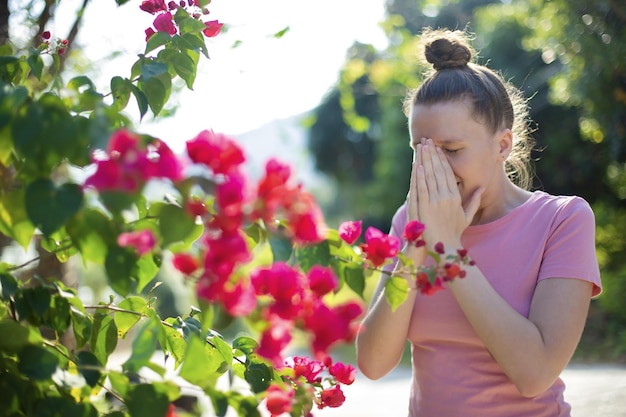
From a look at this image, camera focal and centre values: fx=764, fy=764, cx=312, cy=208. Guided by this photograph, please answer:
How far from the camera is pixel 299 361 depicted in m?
1.35

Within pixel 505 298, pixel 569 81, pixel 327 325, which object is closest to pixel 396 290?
pixel 327 325

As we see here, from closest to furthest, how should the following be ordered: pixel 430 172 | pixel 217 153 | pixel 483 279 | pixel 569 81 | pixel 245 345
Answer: pixel 217 153, pixel 245 345, pixel 483 279, pixel 430 172, pixel 569 81

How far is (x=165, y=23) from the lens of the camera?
136cm

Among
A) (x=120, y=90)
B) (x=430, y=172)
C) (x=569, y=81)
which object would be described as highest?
(x=120, y=90)

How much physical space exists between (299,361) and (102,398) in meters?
0.36

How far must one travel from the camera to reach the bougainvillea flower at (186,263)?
0.80 metres

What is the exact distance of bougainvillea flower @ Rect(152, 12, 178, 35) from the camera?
136 centimetres

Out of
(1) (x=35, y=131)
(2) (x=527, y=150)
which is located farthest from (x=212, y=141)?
(2) (x=527, y=150)

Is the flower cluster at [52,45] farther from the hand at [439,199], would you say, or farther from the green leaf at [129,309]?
the hand at [439,199]

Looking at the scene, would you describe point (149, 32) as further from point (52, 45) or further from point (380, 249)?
point (380, 249)

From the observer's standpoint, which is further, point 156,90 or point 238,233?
point 156,90

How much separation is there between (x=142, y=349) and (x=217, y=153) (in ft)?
0.88

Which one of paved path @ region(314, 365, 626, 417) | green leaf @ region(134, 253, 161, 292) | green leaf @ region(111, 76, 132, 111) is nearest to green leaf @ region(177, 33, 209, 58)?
green leaf @ region(111, 76, 132, 111)

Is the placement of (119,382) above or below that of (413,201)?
above
